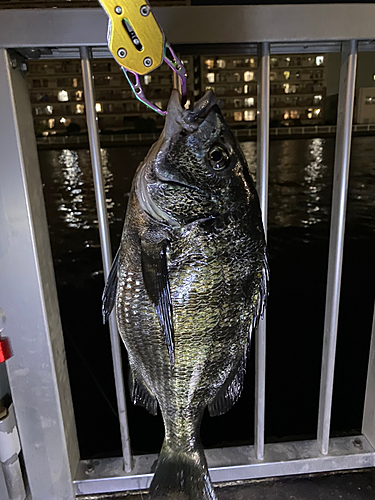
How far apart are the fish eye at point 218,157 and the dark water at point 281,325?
7.57 ft

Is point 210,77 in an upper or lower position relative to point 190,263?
upper

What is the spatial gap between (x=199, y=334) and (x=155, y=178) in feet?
1.49

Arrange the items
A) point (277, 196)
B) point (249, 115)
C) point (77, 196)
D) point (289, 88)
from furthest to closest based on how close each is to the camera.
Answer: point (249, 115), point (289, 88), point (77, 196), point (277, 196)

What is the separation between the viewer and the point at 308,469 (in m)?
1.75

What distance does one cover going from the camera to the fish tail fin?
48.6 inches

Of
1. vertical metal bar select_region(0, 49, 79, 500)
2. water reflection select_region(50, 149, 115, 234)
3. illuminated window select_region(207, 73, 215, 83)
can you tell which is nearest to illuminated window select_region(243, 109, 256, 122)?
illuminated window select_region(207, 73, 215, 83)

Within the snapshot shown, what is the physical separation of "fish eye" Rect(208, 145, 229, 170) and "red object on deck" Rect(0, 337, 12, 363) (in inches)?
39.0

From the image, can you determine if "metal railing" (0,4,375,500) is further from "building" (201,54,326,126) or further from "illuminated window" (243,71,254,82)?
"illuminated window" (243,71,254,82)

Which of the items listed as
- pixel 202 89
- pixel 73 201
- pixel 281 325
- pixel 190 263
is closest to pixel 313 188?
pixel 73 201

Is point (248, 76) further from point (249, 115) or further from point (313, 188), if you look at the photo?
point (313, 188)

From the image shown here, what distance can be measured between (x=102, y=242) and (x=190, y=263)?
473 millimetres

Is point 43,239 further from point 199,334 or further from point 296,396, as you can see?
point 296,396

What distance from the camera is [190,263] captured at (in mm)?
1012

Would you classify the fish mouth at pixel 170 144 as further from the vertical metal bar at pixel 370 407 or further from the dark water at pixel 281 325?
the dark water at pixel 281 325
